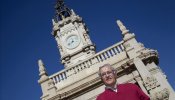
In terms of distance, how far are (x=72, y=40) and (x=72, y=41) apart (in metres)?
0.13

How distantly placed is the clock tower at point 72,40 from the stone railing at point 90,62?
8.14 meters

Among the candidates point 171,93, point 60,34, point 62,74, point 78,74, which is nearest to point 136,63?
point 171,93

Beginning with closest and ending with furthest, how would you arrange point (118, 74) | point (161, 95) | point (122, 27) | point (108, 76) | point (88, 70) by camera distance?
point (108, 76) → point (161, 95) → point (118, 74) → point (88, 70) → point (122, 27)

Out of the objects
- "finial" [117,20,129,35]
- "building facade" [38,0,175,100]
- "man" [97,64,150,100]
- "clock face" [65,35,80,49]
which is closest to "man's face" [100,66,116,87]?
"man" [97,64,150,100]

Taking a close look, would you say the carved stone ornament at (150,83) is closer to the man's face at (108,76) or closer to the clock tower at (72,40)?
the man's face at (108,76)

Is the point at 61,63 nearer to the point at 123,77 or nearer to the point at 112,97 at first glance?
the point at 123,77

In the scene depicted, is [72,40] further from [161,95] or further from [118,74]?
[161,95]

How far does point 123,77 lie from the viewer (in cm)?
1411

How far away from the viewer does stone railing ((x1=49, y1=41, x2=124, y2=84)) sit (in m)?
15.5

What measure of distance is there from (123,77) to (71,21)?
53.6ft

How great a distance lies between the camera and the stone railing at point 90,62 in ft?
51.0

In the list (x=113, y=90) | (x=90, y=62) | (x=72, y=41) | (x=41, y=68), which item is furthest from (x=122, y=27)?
(x=113, y=90)

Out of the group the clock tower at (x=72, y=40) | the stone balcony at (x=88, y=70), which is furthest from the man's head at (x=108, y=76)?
the clock tower at (x=72, y=40)

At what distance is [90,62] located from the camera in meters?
15.7
